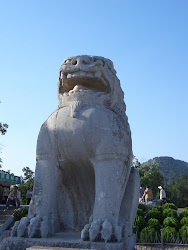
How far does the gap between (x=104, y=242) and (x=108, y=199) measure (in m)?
0.49

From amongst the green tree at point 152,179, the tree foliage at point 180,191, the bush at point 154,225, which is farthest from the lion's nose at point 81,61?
the tree foliage at point 180,191

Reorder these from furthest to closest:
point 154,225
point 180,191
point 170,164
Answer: point 170,164 → point 180,191 → point 154,225

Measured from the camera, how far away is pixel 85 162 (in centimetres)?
363

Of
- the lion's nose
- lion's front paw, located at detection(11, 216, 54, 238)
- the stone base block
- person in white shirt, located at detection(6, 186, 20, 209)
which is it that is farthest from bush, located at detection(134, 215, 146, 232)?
the lion's nose

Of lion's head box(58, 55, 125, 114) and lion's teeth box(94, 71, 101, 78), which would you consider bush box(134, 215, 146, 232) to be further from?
lion's teeth box(94, 71, 101, 78)

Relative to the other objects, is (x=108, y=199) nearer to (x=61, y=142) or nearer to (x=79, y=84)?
(x=61, y=142)

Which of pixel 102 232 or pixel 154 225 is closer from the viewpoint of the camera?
pixel 102 232

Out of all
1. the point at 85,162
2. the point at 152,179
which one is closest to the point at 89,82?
the point at 85,162

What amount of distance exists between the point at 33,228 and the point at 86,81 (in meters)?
1.96

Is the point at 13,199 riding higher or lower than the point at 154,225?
higher

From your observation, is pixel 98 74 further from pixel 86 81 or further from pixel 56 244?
pixel 56 244

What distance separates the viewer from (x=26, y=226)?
3.20 m

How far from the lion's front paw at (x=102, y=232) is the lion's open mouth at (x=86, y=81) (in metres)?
1.82

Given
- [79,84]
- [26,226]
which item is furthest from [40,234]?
[79,84]
